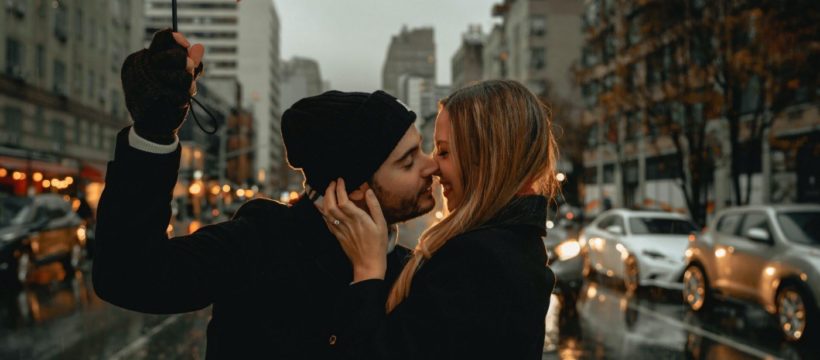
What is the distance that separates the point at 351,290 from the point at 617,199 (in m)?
52.6

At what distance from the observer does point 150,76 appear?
1.70m

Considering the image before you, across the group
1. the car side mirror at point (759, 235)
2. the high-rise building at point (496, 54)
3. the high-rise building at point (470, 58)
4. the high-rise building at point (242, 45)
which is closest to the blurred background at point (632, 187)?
the car side mirror at point (759, 235)

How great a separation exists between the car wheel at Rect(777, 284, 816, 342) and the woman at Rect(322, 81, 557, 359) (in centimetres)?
780

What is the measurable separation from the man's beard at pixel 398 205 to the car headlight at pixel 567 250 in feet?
34.1

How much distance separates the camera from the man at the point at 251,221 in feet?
5.61

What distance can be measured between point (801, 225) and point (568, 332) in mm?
3534

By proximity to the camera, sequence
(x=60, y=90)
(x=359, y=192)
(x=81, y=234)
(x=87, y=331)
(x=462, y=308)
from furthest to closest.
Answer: (x=60, y=90)
(x=81, y=234)
(x=87, y=331)
(x=359, y=192)
(x=462, y=308)

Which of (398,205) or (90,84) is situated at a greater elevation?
(90,84)

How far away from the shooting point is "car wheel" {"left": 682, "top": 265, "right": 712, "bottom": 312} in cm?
1206

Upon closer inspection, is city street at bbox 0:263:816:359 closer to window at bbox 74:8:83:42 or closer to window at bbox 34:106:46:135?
window at bbox 34:106:46:135

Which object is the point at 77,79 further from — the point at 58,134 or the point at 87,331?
the point at 87,331

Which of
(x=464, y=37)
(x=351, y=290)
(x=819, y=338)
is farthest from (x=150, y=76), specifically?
(x=464, y=37)

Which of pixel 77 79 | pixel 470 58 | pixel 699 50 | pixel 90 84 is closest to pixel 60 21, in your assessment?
pixel 77 79

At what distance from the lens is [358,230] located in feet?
6.87
